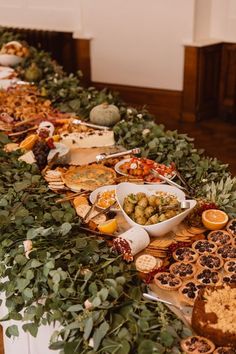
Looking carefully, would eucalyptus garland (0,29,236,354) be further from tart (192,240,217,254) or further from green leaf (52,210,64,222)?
tart (192,240,217,254)

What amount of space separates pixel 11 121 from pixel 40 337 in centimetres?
184

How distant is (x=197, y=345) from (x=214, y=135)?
4537 millimetres

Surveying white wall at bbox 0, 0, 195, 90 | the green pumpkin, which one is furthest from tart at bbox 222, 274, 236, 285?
white wall at bbox 0, 0, 195, 90

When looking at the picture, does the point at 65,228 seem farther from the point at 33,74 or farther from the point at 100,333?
the point at 33,74

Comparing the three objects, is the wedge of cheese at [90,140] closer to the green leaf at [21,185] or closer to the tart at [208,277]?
the green leaf at [21,185]

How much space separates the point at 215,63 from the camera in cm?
619

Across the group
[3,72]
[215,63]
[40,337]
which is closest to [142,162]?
[40,337]

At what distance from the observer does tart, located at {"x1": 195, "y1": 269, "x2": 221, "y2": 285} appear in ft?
5.78

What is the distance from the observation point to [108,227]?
2.01m

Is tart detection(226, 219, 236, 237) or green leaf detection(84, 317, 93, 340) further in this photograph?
tart detection(226, 219, 236, 237)

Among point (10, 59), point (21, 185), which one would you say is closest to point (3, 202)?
point (21, 185)

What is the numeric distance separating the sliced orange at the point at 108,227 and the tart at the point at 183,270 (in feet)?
0.96

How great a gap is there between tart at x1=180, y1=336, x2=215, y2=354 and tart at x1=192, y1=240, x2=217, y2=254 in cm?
48

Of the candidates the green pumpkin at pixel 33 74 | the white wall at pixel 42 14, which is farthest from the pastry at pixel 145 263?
the white wall at pixel 42 14
